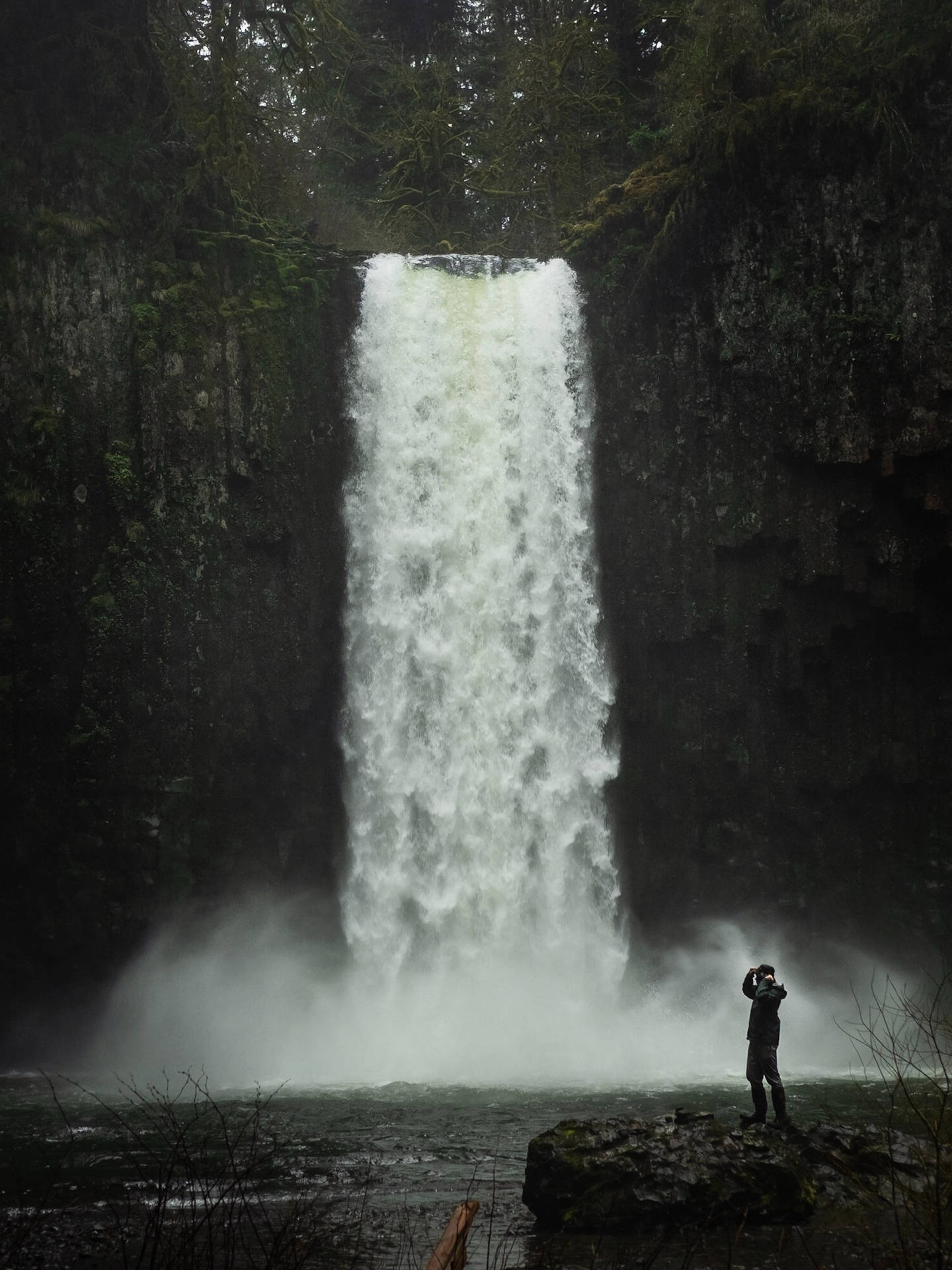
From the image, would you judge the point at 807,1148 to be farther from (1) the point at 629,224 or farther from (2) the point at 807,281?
(1) the point at 629,224

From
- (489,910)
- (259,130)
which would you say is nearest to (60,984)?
(489,910)

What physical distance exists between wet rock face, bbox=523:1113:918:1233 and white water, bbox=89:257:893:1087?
6995 millimetres

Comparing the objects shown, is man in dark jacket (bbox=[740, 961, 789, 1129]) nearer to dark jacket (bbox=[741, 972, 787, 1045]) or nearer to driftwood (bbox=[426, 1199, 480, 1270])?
dark jacket (bbox=[741, 972, 787, 1045])

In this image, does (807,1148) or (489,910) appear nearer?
(807,1148)

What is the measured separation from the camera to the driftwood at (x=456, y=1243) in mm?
4723

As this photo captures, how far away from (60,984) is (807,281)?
639 inches

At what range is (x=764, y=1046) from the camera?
9.84m

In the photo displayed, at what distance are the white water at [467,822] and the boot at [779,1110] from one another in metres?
5.76

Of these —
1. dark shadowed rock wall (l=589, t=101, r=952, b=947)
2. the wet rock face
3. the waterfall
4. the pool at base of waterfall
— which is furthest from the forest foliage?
the wet rock face

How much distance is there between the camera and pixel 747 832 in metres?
18.4

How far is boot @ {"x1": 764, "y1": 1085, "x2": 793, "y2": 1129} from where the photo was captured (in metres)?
9.53

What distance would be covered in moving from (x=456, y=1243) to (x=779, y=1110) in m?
5.92

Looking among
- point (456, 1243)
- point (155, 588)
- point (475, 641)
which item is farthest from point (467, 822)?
point (456, 1243)

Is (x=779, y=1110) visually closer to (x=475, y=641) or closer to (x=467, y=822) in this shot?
(x=467, y=822)
